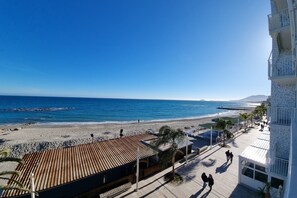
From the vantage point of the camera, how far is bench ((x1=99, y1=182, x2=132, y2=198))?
37.1 ft

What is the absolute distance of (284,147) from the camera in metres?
10.2

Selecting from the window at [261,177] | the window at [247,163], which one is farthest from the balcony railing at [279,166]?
the window at [247,163]

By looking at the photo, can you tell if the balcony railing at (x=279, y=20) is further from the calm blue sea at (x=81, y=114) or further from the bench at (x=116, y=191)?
the calm blue sea at (x=81, y=114)

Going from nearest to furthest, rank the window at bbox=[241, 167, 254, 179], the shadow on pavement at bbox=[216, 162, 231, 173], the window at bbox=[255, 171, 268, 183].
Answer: the window at bbox=[255, 171, 268, 183] → the window at bbox=[241, 167, 254, 179] → the shadow on pavement at bbox=[216, 162, 231, 173]

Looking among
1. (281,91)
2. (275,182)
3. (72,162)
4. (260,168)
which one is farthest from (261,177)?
(72,162)

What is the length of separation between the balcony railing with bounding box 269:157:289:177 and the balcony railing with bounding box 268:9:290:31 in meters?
7.58

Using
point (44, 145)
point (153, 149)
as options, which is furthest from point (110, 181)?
point (44, 145)

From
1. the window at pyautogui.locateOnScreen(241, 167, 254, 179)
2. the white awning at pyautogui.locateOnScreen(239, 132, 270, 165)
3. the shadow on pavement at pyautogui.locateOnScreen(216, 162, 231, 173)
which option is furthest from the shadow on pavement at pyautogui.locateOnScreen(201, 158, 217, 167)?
the white awning at pyautogui.locateOnScreen(239, 132, 270, 165)

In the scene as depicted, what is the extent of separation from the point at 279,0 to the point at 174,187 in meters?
14.1

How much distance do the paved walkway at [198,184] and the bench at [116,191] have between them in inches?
11.3

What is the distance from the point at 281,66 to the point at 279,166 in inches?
230

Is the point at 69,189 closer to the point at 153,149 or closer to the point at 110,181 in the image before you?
the point at 110,181

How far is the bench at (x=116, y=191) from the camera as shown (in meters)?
11.3

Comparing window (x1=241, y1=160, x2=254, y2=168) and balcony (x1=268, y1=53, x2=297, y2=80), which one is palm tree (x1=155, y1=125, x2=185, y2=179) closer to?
window (x1=241, y1=160, x2=254, y2=168)
